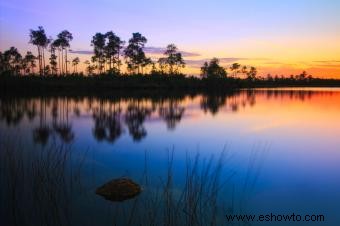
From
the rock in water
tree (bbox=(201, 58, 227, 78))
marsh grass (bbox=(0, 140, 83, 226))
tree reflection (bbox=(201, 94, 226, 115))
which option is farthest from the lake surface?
tree (bbox=(201, 58, 227, 78))

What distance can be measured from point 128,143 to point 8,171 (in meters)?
6.36

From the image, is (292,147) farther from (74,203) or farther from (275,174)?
(74,203)

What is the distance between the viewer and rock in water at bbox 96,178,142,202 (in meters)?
6.86

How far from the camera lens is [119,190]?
699cm

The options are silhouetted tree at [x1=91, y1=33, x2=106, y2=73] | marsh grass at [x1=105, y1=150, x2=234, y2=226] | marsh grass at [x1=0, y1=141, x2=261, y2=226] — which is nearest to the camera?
marsh grass at [x1=105, y1=150, x2=234, y2=226]

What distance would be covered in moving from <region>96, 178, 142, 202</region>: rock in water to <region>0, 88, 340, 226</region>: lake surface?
0.50 feet

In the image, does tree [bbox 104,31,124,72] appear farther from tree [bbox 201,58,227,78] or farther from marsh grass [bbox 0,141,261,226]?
marsh grass [bbox 0,141,261,226]

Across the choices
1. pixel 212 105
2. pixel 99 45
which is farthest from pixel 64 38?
pixel 212 105

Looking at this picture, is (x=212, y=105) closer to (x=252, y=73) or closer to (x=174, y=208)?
(x=174, y=208)

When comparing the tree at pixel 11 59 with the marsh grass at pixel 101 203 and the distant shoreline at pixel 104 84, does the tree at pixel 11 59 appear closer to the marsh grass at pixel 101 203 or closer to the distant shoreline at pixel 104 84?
the distant shoreline at pixel 104 84

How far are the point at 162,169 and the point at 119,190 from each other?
259 cm

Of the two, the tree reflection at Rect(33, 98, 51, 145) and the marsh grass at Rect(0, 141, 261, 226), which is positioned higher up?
the marsh grass at Rect(0, 141, 261, 226)

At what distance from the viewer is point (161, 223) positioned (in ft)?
18.7

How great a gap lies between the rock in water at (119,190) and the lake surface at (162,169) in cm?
15
